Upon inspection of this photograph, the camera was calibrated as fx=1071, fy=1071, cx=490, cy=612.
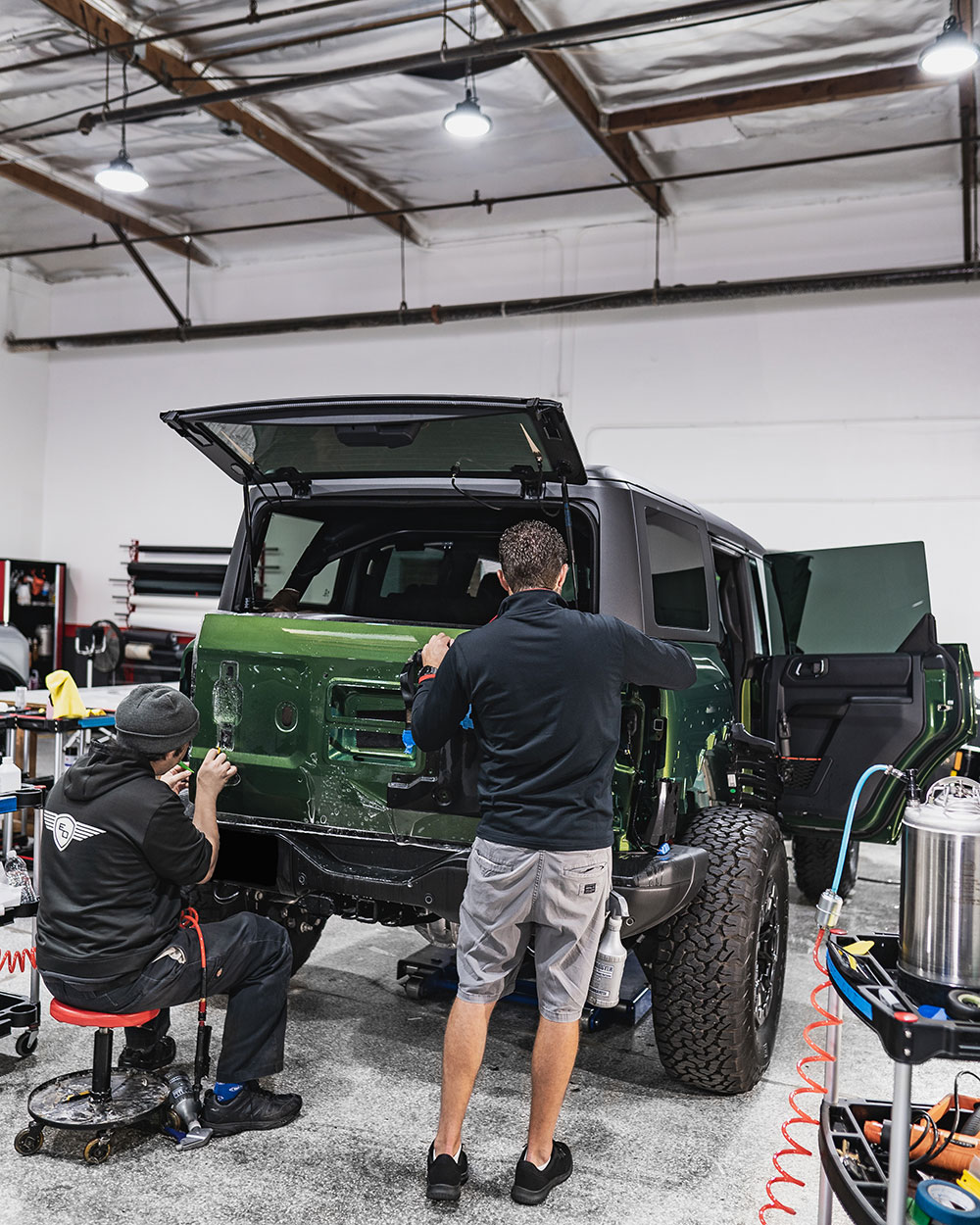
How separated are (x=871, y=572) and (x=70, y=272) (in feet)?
35.7

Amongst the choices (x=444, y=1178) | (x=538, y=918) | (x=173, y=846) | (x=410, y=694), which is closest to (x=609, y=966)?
(x=538, y=918)

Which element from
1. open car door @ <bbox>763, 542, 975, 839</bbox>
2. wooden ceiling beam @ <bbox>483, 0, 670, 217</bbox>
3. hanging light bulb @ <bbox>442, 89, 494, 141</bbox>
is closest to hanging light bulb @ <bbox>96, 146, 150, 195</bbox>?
hanging light bulb @ <bbox>442, 89, 494, 141</bbox>

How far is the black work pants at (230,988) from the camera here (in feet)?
9.63

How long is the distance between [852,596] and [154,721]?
3744 millimetres

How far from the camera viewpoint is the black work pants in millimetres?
2936

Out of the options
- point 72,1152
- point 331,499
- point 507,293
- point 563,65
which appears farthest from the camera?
point 507,293

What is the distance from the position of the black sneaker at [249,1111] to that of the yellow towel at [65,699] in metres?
A: 2.26

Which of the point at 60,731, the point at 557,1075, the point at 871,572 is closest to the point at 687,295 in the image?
the point at 871,572

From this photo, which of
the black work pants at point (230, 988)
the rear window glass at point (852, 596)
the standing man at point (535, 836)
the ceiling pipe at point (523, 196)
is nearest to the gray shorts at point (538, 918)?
the standing man at point (535, 836)

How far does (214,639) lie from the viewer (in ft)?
11.8

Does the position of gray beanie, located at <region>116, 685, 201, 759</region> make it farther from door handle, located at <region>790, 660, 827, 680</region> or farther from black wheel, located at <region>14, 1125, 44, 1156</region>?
door handle, located at <region>790, 660, 827, 680</region>

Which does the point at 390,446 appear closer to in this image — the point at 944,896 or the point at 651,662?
the point at 651,662

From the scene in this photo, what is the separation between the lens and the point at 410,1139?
318 cm

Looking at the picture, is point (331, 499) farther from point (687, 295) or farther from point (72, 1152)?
point (687, 295)
